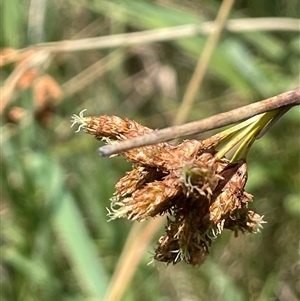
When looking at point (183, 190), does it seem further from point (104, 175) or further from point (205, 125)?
point (104, 175)

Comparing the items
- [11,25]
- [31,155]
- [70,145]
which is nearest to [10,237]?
[31,155]

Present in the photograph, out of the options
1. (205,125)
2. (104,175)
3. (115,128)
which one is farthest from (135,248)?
(205,125)

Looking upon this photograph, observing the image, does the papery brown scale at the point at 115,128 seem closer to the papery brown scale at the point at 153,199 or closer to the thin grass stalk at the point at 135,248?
the papery brown scale at the point at 153,199

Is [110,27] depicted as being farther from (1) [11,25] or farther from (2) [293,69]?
(2) [293,69]

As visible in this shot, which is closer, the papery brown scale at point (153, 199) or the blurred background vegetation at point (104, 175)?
the papery brown scale at point (153, 199)

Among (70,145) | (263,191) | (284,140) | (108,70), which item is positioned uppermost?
(108,70)

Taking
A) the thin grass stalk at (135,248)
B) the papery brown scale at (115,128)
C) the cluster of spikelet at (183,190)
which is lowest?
the thin grass stalk at (135,248)

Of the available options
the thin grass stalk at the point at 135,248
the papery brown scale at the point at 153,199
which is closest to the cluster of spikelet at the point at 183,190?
the papery brown scale at the point at 153,199
